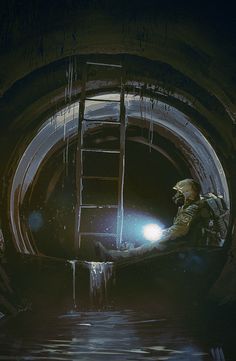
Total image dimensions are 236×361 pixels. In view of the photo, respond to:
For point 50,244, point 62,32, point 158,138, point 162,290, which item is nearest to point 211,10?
point 62,32

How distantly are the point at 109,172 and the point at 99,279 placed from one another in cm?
517

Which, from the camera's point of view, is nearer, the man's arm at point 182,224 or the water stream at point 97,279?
the water stream at point 97,279

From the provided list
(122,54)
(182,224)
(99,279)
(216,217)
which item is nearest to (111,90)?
(122,54)

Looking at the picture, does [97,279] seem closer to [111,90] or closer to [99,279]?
[99,279]

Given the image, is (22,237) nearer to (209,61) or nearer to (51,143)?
(51,143)

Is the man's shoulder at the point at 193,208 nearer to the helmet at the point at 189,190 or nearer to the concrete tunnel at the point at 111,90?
the helmet at the point at 189,190

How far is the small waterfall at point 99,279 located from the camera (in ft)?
22.7

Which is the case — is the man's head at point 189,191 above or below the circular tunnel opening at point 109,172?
below

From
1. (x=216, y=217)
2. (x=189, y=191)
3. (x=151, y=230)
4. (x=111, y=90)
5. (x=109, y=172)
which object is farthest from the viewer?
(x=151, y=230)

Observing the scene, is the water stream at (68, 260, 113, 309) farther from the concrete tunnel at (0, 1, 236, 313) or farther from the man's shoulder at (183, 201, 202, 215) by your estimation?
the man's shoulder at (183, 201, 202, 215)

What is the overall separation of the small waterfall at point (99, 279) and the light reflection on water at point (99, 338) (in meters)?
0.23

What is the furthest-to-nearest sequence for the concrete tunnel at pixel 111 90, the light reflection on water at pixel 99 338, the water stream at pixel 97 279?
the water stream at pixel 97 279, the concrete tunnel at pixel 111 90, the light reflection on water at pixel 99 338

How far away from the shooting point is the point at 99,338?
18.5 ft

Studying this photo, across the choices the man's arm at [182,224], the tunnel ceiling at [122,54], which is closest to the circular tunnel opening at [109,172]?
the man's arm at [182,224]
